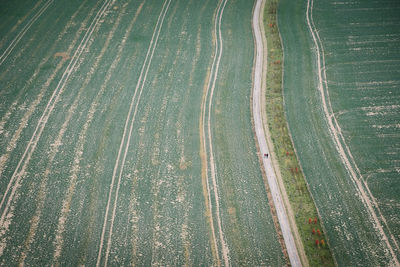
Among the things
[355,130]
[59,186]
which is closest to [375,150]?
[355,130]

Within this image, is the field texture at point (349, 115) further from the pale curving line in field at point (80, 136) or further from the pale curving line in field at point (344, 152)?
the pale curving line in field at point (80, 136)

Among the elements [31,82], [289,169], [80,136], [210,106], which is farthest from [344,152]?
[31,82]

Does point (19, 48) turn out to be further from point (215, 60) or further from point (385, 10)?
point (385, 10)

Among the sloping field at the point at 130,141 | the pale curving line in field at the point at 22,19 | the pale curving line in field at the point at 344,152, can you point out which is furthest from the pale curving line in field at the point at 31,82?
the pale curving line in field at the point at 344,152

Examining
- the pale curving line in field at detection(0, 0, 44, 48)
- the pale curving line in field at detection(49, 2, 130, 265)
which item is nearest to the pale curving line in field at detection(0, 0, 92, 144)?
the pale curving line in field at detection(49, 2, 130, 265)

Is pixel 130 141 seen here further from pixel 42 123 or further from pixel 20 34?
pixel 20 34
